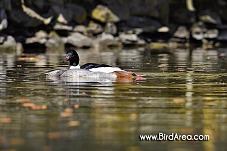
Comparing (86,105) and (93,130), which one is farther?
(86,105)

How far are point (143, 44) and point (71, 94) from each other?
3258 centimetres

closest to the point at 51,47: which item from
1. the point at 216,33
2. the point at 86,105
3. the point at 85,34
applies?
Result: the point at 85,34

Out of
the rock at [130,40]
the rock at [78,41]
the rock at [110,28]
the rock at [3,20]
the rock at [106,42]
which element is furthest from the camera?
the rock at [130,40]

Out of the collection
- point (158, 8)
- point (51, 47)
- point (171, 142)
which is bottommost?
point (171, 142)

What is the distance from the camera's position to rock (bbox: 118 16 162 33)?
151ft

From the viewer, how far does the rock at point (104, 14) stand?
4425cm

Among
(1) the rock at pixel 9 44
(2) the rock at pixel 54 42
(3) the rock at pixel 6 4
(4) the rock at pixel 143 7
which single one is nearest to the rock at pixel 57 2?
(2) the rock at pixel 54 42

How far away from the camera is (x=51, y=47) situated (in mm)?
39219

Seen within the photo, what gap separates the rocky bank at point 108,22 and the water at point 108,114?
22.7 metres

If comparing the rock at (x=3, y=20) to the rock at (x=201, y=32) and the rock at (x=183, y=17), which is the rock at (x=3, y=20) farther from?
the rock at (x=201, y=32)

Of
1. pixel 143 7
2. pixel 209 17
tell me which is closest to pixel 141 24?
pixel 143 7

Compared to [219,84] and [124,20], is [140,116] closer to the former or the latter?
[219,84]

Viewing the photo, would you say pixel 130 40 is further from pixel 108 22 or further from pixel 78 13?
pixel 78 13

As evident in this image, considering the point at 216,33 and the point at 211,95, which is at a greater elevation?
the point at 216,33
